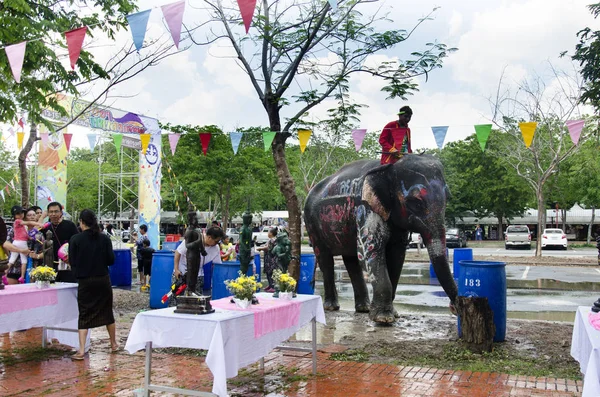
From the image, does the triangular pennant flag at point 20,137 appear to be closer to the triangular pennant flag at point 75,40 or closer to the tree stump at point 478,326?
the triangular pennant flag at point 75,40

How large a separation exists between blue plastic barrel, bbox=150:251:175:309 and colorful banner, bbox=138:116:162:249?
8923 mm

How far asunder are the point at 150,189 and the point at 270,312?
1532 cm

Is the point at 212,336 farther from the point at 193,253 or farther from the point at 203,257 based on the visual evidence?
the point at 203,257

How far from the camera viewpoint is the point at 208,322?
4812 mm

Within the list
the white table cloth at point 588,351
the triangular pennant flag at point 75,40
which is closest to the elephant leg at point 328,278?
the triangular pennant flag at point 75,40

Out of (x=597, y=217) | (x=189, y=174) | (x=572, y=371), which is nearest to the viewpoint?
(x=572, y=371)

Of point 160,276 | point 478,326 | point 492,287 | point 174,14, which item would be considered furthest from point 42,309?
point 492,287

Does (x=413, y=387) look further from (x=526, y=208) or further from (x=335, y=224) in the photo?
(x=526, y=208)

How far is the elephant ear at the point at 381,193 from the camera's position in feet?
29.9

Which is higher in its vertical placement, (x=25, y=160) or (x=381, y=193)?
(x=25, y=160)

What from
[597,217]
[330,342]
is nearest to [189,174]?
[330,342]

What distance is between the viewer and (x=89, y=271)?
692cm

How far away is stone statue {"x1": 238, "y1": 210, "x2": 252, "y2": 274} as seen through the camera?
1013 cm

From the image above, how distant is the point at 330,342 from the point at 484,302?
2.09m
